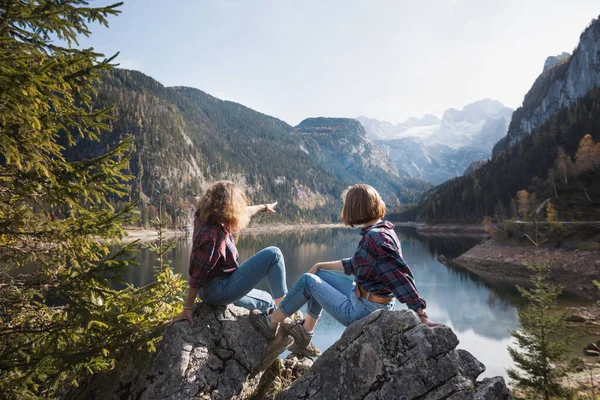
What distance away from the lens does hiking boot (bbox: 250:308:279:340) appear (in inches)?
171

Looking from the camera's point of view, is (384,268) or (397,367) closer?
(397,367)

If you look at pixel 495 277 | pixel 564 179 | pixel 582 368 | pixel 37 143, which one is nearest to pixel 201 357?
pixel 37 143

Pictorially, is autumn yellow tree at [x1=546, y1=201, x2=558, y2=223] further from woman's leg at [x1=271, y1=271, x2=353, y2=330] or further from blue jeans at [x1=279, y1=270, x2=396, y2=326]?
woman's leg at [x1=271, y1=271, x2=353, y2=330]

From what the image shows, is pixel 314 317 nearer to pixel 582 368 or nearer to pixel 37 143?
pixel 37 143

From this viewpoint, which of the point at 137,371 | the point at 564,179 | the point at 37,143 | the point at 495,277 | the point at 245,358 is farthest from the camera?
the point at 564,179

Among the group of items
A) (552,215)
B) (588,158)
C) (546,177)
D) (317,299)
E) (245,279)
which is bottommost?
(552,215)

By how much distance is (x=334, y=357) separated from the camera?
3.54 metres

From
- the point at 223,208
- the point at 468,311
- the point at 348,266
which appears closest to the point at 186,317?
the point at 223,208

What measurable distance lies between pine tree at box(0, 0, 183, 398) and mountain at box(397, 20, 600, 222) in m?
51.5

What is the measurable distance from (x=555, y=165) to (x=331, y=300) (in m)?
80.0

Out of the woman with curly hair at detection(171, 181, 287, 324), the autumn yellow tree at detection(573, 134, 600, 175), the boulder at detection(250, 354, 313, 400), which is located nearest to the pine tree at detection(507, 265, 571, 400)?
the boulder at detection(250, 354, 313, 400)

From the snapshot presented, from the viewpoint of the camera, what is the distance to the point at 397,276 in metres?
3.56

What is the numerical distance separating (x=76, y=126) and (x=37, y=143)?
46 centimetres

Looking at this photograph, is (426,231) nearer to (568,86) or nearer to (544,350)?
(568,86)
